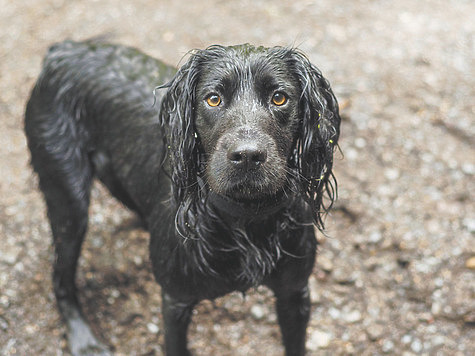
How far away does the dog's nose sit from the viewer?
7.55ft

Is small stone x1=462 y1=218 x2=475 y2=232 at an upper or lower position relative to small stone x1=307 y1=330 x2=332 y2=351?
upper

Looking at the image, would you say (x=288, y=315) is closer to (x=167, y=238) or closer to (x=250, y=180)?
(x=167, y=238)

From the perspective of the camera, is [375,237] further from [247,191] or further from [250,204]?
[247,191]

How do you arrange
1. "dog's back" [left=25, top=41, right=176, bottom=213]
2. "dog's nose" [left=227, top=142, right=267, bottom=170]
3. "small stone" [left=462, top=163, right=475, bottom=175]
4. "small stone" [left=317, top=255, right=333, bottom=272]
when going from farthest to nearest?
"small stone" [left=462, top=163, right=475, bottom=175] → "small stone" [left=317, top=255, right=333, bottom=272] → "dog's back" [left=25, top=41, right=176, bottom=213] → "dog's nose" [left=227, top=142, right=267, bottom=170]

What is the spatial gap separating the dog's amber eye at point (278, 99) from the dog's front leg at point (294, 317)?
104 centimetres

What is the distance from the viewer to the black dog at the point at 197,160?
2.47 metres

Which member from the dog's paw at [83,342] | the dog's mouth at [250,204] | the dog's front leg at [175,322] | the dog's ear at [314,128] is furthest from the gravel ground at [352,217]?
the dog's mouth at [250,204]

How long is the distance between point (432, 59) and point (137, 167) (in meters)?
3.03

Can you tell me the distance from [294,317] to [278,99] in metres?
1.29

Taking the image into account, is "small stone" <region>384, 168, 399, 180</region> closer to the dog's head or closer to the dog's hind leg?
the dog's head

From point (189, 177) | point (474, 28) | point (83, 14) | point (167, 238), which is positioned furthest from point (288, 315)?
point (83, 14)

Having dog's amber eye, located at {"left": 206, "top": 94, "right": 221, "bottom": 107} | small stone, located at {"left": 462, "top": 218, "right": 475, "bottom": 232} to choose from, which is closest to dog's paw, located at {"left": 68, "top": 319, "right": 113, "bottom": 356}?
dog's amber eye, located at {"left": 206, "top": 94, "right": 221, "bottom": 107}

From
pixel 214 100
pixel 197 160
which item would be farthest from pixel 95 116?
pixel 214 100

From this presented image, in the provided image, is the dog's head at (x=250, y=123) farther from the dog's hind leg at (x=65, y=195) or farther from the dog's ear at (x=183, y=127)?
the dog's hind leg at (x=65, y=195)
